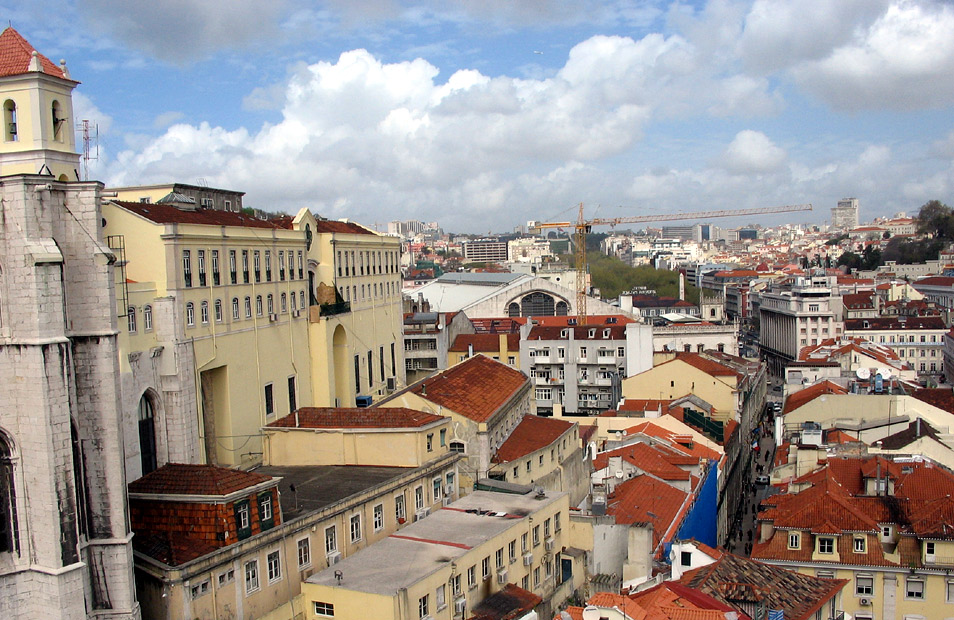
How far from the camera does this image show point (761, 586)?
22.3 metres

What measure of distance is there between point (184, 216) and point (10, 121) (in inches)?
464

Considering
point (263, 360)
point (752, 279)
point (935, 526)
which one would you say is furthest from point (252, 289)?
point (752, 279)

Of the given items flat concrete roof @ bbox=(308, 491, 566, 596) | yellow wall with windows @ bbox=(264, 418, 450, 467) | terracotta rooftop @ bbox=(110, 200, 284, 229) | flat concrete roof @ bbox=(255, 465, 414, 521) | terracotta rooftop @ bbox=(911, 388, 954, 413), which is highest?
terracotta rooftop @ bbox=(110, 200, 284, 229)

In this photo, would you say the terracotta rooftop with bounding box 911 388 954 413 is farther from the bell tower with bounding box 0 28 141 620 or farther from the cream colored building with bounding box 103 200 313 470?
the bell tower with bounding box 0 28 141 620

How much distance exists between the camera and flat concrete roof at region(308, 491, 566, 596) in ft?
66.3

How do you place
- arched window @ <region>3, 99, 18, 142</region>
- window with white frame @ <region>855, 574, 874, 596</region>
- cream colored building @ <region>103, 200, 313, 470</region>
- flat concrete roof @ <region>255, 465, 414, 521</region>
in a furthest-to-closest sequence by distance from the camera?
cream colored building @ <region>103, 200, 313, 470</region>
window with white frame @ <region>855, 574, 874, 596</region>
flat concrete roof @ <region>255, 465, 414, 521</region>
arched window @ <region>3, 99, 18, 142</region>

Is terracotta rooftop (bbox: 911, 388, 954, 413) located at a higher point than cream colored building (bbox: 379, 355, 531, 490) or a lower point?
lower

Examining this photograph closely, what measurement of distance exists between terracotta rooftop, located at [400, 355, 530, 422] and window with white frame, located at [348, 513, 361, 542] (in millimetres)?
7170

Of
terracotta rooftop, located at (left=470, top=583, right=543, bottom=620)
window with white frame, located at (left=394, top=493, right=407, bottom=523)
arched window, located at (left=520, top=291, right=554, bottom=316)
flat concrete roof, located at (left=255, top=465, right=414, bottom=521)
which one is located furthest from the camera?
arched window, located at (left=520, top=291, right=554, bottom=316)

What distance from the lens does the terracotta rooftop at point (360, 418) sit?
2819 centimetres

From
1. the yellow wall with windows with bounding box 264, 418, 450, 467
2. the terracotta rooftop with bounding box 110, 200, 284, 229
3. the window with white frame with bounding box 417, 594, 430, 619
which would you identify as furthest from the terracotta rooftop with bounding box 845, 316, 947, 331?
the window with white frame with bounding box 417, 594, 430, 619

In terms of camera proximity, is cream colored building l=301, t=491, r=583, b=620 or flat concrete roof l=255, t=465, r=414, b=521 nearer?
cream colored building l=301, t=491, r=583, b=620

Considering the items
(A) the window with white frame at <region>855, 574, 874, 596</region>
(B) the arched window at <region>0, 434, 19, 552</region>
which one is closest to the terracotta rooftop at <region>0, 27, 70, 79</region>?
(B) the arched window at <region>0, 434, 19, 552</region>

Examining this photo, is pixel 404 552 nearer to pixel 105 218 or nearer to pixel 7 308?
pixel 7 308
